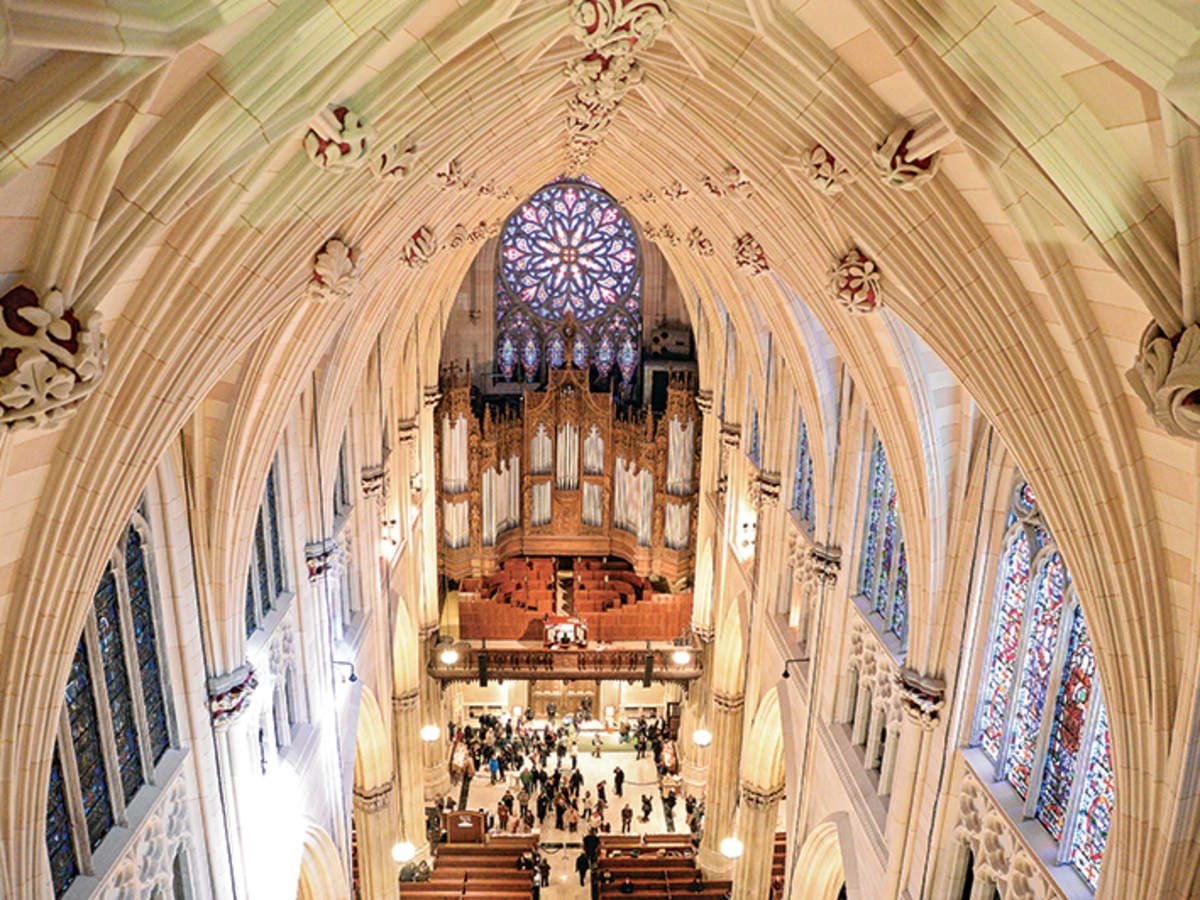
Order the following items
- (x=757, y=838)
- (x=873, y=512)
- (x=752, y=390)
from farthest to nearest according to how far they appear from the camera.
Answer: (x=752, y=390)
(x=757, y=838)
(x=873, y=512)

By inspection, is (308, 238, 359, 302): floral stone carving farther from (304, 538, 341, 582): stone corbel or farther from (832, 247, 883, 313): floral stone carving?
(304, 538, 341, 582): stone corbel

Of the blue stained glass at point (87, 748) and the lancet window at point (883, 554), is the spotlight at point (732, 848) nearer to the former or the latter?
the lancet window at point (883, 554)

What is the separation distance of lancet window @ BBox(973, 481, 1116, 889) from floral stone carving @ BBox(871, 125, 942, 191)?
133 inches

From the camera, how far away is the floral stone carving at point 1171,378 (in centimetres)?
417

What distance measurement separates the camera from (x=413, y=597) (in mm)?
21734

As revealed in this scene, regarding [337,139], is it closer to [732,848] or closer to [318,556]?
[318,556]

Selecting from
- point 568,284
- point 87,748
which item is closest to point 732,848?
point 87,748

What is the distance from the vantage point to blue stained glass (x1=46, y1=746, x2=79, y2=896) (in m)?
6.91

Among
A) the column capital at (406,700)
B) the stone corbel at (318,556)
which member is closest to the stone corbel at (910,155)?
the stone corbel at (318,556)

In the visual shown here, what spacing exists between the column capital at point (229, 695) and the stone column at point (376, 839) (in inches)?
364

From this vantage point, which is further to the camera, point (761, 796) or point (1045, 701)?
point (761, 796)

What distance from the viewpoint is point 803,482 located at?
1595 cm

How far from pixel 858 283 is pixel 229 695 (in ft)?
21.7

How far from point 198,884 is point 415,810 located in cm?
1230
